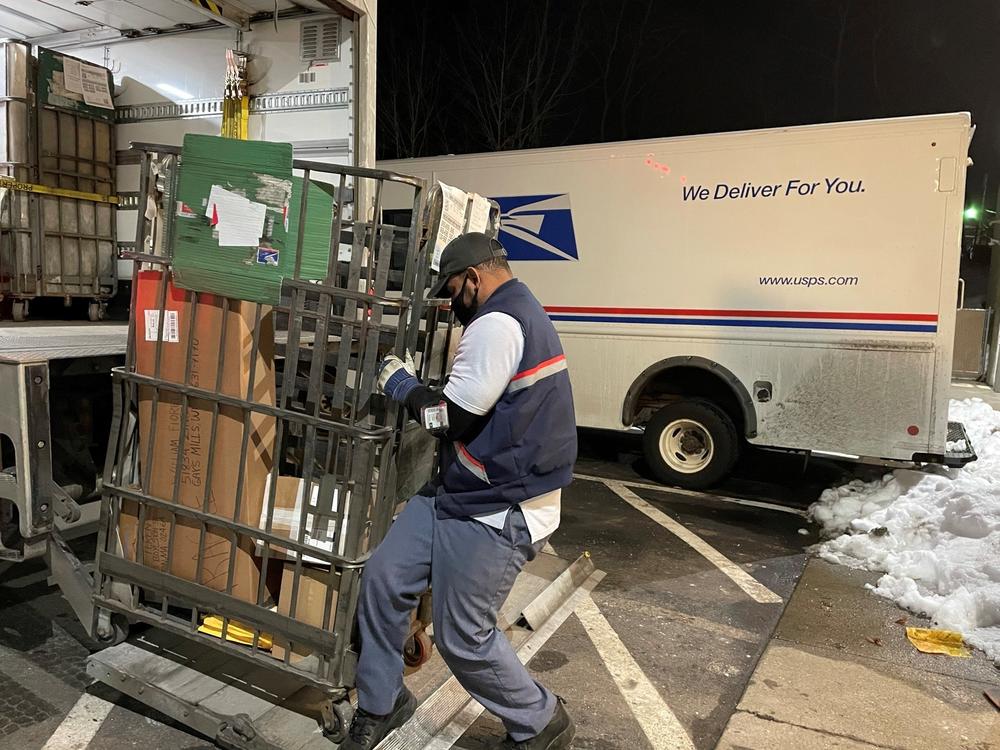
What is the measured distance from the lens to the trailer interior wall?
15.4 ft

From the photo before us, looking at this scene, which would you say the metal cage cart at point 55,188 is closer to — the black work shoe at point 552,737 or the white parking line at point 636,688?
the white parking line at point 636,688

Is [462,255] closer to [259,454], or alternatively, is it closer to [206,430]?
[259,454]

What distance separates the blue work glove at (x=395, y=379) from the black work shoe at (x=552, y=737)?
1.36 meters

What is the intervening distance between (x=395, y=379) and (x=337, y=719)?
1301mm

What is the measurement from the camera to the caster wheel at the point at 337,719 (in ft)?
8.95

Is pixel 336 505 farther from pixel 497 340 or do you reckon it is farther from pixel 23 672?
pixel 23 672

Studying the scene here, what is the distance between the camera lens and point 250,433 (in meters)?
2.75

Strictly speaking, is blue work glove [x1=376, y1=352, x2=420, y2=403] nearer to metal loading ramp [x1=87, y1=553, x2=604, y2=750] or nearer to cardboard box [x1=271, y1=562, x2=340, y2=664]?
cardboard box [x1=271, y1=562, x2=340, y2=664]

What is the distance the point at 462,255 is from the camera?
260 cm

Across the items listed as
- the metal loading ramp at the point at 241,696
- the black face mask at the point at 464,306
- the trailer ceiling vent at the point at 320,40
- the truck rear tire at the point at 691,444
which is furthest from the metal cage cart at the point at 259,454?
the truck rear tire at the point at 691,444

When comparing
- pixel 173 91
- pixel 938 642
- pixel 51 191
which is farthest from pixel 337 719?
pixel 173 91

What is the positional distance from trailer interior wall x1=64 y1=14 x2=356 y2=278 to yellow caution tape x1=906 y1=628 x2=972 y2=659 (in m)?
4.30

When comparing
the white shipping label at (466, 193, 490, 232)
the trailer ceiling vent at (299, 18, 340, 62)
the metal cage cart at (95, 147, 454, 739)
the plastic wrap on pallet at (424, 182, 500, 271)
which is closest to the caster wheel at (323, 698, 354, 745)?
the metal cage cart at (95, 147, 454, 739)

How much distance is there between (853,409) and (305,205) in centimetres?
526
